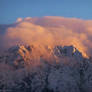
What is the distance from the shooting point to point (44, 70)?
18.1 ft

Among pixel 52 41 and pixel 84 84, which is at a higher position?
pixel 52 41

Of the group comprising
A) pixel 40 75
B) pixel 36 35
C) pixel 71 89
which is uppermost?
pixel 36 35

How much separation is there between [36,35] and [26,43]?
579 mm

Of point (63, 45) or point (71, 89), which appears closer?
point (71, 89)

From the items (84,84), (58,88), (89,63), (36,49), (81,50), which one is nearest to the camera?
(58,88)

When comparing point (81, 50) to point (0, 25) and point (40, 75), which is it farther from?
point (0, 25)

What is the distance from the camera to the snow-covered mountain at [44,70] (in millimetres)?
5074

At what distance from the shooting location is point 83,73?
18.5 feet

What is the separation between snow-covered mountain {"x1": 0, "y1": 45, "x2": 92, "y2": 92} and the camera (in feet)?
16.6

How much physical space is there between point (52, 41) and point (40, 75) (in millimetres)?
1797

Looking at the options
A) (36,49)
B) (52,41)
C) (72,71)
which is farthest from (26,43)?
(72,71)

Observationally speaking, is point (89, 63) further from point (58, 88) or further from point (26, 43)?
point (26, 43)

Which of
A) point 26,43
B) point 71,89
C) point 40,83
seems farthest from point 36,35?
point 71,89

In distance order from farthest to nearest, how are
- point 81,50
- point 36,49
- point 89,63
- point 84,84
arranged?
1. point 81,50
2. point 36,49
3. point 89,63
4. point 84,84
